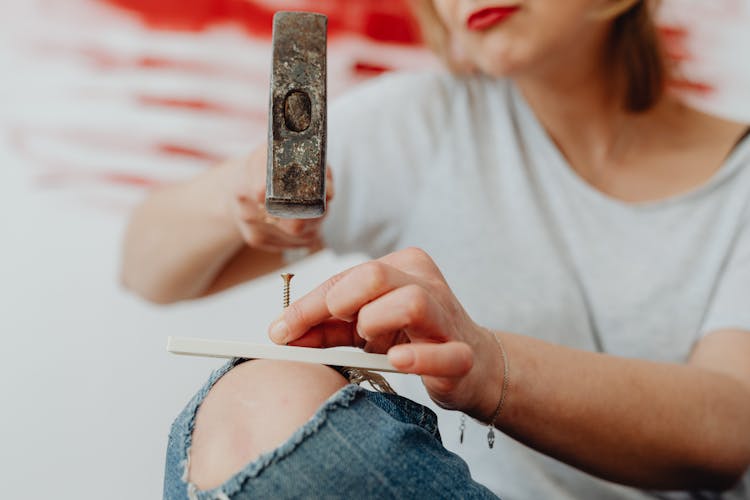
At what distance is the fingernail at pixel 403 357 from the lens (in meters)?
0.61

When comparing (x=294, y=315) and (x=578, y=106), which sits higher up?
(x=578, y=106)

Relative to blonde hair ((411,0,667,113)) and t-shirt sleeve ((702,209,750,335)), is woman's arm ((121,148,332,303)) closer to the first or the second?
blonde hair ((411,0,667,113))

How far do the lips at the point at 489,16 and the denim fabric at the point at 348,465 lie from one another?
1.96 feet

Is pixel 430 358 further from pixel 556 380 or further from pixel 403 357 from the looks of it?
pixel 556 380

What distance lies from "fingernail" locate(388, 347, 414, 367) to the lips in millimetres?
581

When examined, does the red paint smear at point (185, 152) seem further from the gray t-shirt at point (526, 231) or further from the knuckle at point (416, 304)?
the knuckle at point (416, 304)

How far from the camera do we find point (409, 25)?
69.1 inches

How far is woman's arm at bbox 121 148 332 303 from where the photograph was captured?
3.24 feet

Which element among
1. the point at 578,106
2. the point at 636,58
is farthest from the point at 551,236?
the point at 636,58

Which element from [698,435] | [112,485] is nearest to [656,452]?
[698,435]

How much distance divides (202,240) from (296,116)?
0.53 metres

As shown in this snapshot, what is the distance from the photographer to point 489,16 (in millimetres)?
1056

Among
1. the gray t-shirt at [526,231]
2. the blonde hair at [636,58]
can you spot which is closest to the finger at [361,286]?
the gray t-shirt at [526,231]

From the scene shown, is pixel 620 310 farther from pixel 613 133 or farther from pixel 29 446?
pixel 29 446
